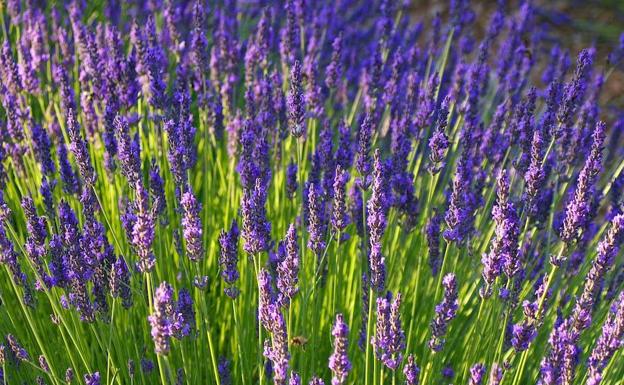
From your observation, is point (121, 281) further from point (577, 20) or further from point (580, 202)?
point (577, 20)

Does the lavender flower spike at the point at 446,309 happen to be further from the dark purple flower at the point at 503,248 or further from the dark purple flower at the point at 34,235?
the dark purple flower at the point at 34,235

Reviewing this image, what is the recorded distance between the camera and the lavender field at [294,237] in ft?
6.28

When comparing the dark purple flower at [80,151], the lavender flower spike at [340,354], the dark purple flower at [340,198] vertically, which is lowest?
the lavender flower spike at [340,354]

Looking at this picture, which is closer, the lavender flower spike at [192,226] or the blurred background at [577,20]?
the lavender flower spike at [192,226]

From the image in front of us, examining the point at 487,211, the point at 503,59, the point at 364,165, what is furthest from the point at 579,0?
the point at 364,165

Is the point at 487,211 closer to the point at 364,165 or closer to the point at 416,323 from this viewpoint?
the point at 416,323

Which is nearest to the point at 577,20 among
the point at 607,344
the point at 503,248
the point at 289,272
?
the point at 503,248

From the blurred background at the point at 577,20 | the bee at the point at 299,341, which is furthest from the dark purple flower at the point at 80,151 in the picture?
the blurred background at the point at 577,20

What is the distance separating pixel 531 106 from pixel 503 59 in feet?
4.54

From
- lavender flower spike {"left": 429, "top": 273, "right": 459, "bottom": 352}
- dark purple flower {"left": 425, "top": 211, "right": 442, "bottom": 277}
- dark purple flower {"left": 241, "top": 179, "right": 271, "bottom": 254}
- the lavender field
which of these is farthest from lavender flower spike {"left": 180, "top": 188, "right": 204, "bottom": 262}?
dark purple flower {"left": 425, "top": 211, "right": 442, "bottom": 277}

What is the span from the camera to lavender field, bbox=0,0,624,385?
1.91 metres

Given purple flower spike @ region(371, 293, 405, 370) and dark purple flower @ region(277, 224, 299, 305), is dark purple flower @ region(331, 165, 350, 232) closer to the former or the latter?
dark purple flower @ region(277, 224, 299, 305)

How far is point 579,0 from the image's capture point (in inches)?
326

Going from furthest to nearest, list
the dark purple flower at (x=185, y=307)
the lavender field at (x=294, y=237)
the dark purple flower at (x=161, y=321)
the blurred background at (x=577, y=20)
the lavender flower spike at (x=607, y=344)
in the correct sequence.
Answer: the blurred background at (x=577, y=20) → the dark purple flower at (x=185, y=307) → the lavender field at (x=294, y=237) → the lavender flower spike at (x=607, y=344) → the dark purple flower at (x=161, y=321)
